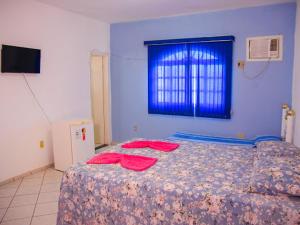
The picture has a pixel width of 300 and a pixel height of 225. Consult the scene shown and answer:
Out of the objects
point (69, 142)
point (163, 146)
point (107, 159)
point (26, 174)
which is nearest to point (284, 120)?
point (163, 146)

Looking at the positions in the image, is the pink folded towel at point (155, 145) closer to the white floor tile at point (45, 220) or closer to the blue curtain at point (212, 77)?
the white floor tile at point (45, 220)

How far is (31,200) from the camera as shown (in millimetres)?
3018

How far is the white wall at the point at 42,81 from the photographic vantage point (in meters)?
→ 3.43

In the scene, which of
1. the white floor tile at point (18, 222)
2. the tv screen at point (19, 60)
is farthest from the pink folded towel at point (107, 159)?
the tv screen at point (19, 60)

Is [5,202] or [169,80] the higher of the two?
[169,80]

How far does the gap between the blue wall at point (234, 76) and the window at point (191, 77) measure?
5.1 inches

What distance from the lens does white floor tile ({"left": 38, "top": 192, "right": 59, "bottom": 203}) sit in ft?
9.91

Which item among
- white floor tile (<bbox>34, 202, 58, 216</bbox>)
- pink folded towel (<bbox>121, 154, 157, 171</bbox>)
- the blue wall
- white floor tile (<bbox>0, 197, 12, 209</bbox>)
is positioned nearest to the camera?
pink folded towel (<bbox>121, 154, 157, 171</bbox>)

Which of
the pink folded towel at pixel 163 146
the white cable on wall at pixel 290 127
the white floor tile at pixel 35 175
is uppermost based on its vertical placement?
the white cable on wall at pixel 290 127

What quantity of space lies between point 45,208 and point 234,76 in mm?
3328

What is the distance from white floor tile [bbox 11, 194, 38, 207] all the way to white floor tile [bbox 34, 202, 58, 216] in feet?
0.48

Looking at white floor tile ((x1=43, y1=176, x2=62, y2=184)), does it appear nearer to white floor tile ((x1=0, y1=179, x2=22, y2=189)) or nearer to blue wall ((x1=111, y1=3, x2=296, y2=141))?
white floor tile ((x1=0, y1=179, x2=22, y2=189))

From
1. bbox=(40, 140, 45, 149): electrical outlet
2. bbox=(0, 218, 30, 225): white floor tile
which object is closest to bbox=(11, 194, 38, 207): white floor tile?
bbox=(0, 218, 30, 225): white floor tile

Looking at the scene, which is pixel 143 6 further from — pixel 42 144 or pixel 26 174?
pixel 26 174
